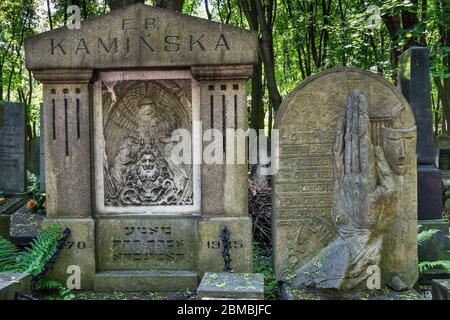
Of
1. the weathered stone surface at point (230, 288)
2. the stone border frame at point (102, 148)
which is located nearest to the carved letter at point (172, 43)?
the stone border frame at point (102, 148)

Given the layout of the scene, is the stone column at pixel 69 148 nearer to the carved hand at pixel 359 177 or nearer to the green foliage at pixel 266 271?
the green foliage at pixel 266 271

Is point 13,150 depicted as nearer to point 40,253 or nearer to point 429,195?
point 40,253

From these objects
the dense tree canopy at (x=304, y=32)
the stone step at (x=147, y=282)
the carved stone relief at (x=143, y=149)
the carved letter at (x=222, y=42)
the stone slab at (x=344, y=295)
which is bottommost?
the stone slab at (x=344, y=295)

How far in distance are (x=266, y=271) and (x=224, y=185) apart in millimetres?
1447

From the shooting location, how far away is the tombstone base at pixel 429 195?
6.88 metres

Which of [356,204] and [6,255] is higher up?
[356,204]

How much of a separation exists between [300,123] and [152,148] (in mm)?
1770

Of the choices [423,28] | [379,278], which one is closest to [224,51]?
[379,278]

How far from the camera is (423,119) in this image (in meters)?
7.12

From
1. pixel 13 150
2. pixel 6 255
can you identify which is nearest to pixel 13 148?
pixel 13 150

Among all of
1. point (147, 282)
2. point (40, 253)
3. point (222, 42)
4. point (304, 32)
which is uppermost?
point (304, 32)

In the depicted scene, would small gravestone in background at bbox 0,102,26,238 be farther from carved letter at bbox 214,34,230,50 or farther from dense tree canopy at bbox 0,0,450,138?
carved letter at bbox 214,34,230,50

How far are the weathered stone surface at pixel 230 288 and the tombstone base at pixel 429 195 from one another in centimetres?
377

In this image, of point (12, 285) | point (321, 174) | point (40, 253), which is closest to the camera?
point (12, 285)
